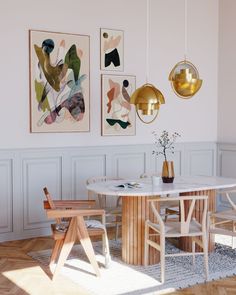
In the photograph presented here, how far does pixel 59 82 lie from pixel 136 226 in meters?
2.15

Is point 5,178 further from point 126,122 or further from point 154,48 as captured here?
point 154,48

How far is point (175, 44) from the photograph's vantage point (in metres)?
6.88

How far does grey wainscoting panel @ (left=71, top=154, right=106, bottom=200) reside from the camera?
6043mm

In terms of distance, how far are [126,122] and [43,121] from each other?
1206mm

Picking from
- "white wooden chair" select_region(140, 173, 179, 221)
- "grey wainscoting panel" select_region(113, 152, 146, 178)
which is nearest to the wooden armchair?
"white wooden chair" select_region(140, 173, 179, 221)

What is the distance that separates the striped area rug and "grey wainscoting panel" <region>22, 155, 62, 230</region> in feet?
2.35

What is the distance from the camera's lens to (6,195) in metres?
5.54

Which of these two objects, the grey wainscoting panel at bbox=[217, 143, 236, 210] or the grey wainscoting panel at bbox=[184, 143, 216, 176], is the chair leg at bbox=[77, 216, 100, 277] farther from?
the grey wainscoting panel at bbox=[217, 143, 236, 210]

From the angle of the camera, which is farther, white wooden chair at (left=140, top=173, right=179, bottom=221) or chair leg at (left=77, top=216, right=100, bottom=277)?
white wooden chair at (left=140, top=173, right=179, bottom=221)

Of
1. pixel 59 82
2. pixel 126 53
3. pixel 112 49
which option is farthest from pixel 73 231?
pixel 126 53

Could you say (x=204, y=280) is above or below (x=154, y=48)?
below

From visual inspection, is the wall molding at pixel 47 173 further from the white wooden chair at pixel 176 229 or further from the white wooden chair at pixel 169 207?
the white wooden chair at pixel 176 229

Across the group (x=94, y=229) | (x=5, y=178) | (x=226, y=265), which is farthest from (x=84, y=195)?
(x=226, y=265)

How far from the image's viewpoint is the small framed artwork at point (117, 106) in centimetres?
624
